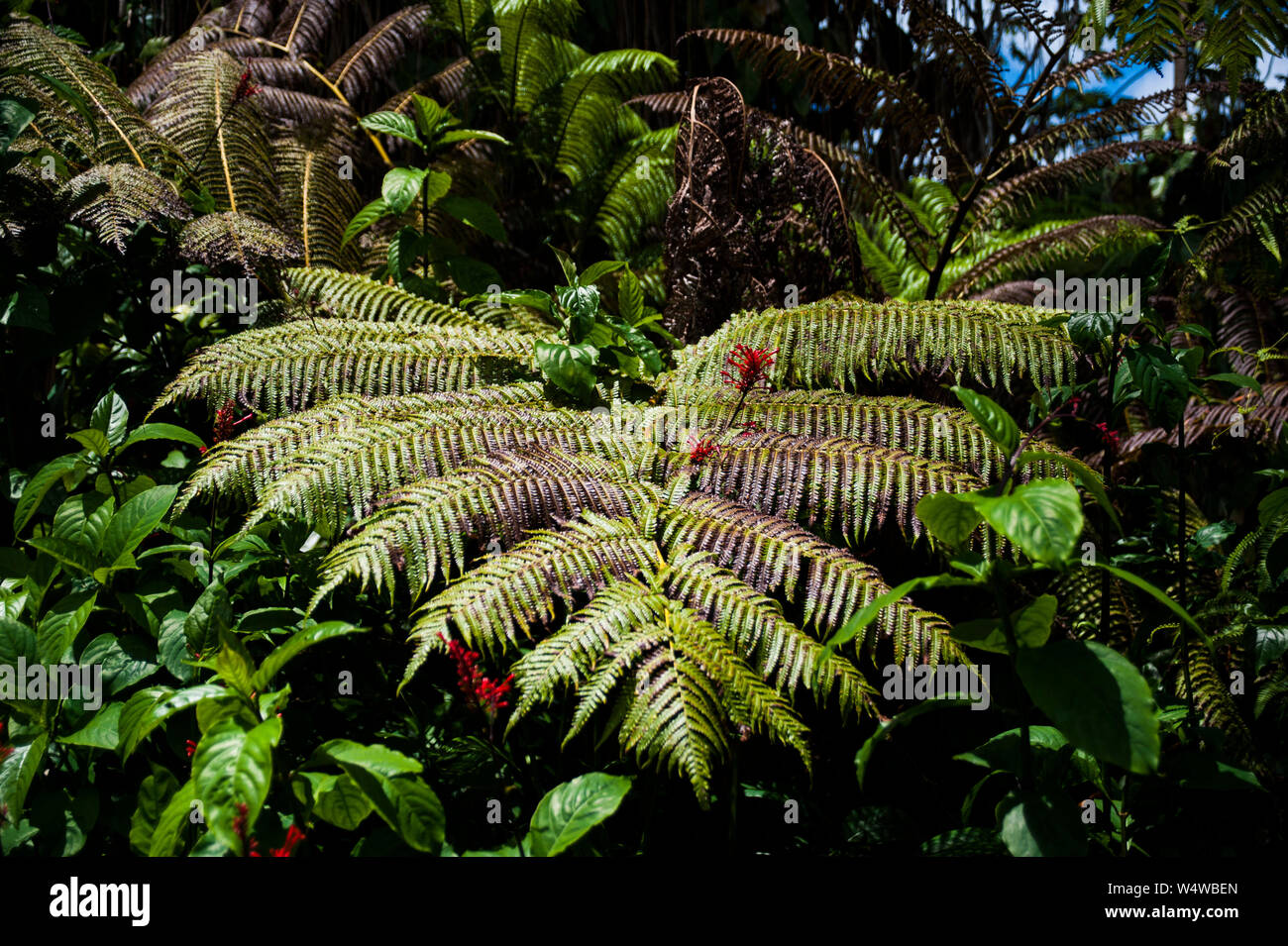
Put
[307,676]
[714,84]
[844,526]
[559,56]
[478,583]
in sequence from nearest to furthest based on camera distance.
→ 1. [478,583]
2. [844,526]
3. [307,676]
4. [714,84]
5. [559,56]

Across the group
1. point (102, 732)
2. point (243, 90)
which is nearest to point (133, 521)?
point (102, 732)

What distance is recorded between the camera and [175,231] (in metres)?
2.53

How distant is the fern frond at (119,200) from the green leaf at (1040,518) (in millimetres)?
2184

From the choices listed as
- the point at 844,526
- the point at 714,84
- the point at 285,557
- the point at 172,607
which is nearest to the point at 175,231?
the point at 285,557

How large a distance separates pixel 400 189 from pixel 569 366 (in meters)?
0.98

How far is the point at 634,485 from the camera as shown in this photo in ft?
5.98

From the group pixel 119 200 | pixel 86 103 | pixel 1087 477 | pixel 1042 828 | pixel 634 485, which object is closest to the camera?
pixel 1042 828

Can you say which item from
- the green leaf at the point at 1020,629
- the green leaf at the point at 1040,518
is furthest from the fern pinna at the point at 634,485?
the green leaf at the point at 1040,518

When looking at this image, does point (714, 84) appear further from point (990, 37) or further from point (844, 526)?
point (990, 37)

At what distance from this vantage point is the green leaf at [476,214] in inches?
110

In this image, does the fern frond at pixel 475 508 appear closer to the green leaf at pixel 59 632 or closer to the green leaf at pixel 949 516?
the green leaf at pixel 59 632

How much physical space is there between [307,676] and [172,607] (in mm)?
376

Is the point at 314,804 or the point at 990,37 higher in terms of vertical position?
the point at 990,37

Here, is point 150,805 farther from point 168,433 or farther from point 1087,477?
point 1087,477
